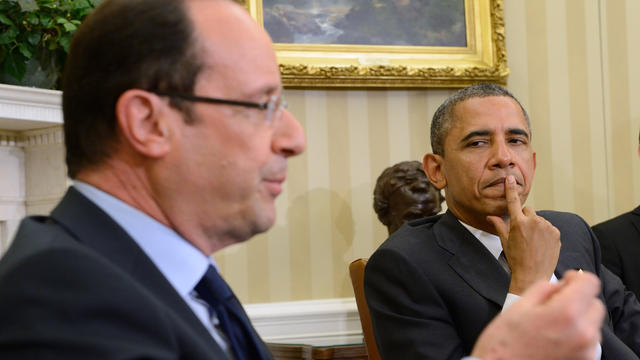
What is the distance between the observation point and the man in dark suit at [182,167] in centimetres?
99

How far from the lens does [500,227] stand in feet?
6.93

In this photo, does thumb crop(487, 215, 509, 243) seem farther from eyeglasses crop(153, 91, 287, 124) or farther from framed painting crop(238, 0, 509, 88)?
framed painting crop(238, 0, 509, 88)

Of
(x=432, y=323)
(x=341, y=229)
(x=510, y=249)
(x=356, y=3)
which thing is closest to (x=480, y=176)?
(x=510, y=249)

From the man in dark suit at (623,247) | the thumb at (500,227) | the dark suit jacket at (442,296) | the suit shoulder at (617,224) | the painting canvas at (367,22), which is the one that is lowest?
the man in dark suit at (623,247)

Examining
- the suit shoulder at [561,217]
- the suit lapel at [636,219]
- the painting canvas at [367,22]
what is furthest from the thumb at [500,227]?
the painting canvas at [367,22]

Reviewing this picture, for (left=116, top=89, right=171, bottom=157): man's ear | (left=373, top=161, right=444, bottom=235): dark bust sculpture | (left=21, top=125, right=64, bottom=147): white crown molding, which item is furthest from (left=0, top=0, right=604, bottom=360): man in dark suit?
(left=373, top=161, right=444, bottom=235): dark bust sculpture

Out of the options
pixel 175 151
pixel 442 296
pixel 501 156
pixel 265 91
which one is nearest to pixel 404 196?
pixel 501 156

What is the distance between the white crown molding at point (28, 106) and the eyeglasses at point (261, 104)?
1.62m

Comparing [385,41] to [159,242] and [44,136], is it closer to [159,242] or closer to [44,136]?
[44,136]

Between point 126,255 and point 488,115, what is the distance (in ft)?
4.94

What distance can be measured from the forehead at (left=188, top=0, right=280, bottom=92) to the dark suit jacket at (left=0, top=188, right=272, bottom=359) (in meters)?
0.32

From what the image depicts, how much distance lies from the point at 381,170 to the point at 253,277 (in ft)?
2.95

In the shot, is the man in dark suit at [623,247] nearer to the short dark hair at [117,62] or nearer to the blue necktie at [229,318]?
the blue necktie at [229,318]

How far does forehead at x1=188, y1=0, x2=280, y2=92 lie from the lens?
115cm
